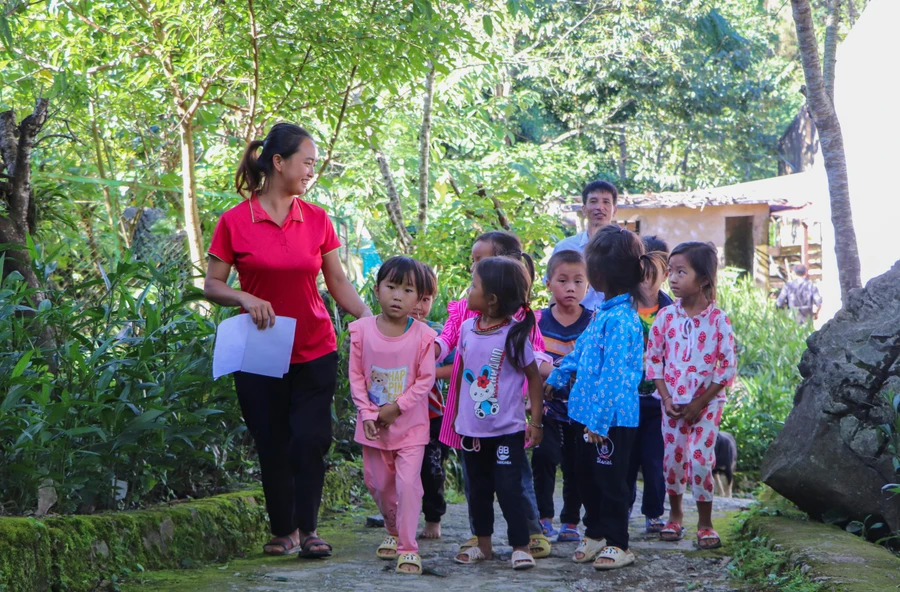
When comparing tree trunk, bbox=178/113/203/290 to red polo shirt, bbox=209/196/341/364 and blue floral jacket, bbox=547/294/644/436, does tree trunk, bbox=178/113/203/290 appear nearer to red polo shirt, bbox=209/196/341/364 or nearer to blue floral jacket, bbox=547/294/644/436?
red polo shirt, bbox=209/196/341/364

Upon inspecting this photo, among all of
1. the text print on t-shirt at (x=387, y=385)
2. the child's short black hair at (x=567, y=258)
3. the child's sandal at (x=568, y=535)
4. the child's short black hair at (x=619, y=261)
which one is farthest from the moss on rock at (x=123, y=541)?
the child's short black hair at (x=619, y=261)

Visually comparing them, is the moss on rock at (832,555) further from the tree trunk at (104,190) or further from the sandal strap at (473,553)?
the tree trunk at (104,190)

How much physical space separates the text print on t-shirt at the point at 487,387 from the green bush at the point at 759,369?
407cm

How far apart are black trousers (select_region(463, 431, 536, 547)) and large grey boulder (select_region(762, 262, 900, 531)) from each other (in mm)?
1244

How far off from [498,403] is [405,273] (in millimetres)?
702

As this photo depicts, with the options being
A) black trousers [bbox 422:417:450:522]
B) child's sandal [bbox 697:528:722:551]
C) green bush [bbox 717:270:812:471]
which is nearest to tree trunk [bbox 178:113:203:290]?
black trousers [bbox 422:417:450:522]

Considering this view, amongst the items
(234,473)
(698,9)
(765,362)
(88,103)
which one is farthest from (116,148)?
(698,9)

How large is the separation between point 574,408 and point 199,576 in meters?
1.76

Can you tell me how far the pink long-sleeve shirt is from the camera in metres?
4.20

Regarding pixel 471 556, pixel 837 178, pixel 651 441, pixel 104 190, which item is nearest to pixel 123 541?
pixel 471 556

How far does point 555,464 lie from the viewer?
4.92 meters

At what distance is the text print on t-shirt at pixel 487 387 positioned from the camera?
4234mm

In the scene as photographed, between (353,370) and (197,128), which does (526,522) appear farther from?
(197,128)

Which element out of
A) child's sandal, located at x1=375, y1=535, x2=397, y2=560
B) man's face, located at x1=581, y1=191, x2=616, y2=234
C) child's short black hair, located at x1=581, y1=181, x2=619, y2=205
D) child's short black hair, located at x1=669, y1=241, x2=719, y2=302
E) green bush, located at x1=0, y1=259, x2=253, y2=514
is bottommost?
child's sandal, located at x1=375, y1=535, x2=397, y2=560
